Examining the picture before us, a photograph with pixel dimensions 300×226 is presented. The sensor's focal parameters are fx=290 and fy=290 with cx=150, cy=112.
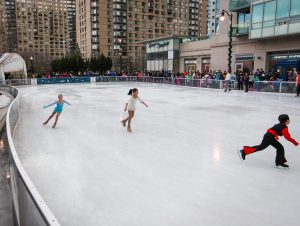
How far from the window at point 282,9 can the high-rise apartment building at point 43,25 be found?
124482 millimetres

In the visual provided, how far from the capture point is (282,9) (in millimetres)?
24422

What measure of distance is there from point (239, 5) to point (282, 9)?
6248mm

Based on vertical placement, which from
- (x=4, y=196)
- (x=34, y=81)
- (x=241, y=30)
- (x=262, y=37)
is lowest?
(x=4, y=196)

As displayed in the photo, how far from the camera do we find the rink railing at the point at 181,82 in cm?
1852

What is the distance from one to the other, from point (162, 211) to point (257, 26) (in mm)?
26569

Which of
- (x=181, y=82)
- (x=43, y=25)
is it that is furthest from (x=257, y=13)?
(x=43, y=25)

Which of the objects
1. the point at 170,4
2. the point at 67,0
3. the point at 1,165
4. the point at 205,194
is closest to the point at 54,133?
the point at 1,165

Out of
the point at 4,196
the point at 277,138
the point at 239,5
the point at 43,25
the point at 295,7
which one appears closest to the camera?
the point at 4,196

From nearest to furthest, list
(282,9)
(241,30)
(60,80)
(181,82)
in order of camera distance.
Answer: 1. (282,9)
2. (181,82)
3. (241,30)
4. (60,80)

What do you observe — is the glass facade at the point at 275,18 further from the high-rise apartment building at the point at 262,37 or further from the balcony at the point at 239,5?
the balcony at the point at 239,5

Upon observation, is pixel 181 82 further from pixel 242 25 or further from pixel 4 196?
pixel 4 196

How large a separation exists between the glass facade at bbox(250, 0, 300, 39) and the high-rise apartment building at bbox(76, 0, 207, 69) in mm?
55645

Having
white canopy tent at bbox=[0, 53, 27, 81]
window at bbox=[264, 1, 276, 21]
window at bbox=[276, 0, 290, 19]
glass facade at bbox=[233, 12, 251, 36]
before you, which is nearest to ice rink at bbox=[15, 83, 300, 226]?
window at bbox=[276, 0, 290, 19]

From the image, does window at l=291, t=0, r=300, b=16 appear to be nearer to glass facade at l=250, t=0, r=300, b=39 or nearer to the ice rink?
glass facade at l=250, t=0, r=300, b=39
